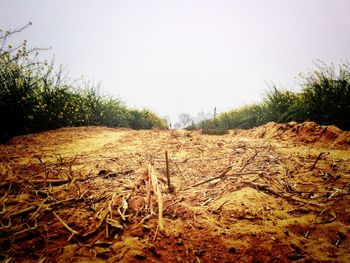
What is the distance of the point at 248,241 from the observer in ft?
Answer: 4.18

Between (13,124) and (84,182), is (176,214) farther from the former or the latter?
(13,124)

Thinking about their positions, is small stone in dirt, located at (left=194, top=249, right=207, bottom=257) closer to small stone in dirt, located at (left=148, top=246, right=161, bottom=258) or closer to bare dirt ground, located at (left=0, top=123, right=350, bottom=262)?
bare dirt ground, located at (left=0, top=123, right=350, bottom=262)

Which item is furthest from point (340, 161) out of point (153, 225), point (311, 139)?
point (153, 225)

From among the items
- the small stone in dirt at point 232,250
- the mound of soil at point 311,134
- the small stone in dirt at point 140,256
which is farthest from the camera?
the mound of soil at point 311,134

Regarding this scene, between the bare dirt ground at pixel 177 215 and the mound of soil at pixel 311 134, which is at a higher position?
the mound of soil at pixel 311 134

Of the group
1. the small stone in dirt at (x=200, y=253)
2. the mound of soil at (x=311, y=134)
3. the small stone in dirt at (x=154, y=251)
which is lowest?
the small stone in dirt at (x=200, y=253)

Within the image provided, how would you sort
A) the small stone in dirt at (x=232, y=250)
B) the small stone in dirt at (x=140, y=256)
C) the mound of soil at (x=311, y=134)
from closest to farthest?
the small stone in dirt at (x=140, y=256) → the small stone in dirt at (x=232, y=250) → the mound of soil at (x=311, y=134)

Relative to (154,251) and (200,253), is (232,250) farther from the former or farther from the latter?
(154,251)

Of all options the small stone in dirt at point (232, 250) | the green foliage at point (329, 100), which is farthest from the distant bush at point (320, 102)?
the small stone in dirt at point (232, 250)

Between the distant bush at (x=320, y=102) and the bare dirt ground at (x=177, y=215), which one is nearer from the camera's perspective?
the bare dirt ground at (x=177, y=215)

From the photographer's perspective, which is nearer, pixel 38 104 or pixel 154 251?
pixel 154 251

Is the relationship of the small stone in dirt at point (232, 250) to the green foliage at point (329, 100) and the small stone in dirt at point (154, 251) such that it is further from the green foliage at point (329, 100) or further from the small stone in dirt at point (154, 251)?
the green foliage at point (329, 100)

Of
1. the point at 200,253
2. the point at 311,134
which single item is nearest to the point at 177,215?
the point at 200,253

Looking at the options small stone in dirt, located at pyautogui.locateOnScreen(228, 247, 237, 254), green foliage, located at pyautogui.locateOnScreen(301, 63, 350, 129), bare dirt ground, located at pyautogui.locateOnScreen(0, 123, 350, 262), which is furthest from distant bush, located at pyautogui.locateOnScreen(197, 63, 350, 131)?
small stone in dirt, located at pyautogui.locateOnScreen(228, 247, 237, 254)
